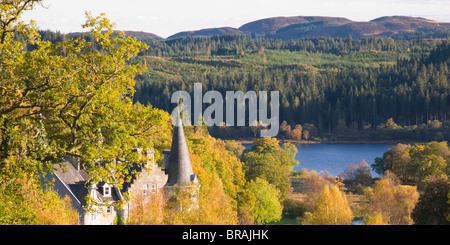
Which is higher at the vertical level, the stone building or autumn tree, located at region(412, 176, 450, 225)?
the stone building

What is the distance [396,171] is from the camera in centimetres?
7931

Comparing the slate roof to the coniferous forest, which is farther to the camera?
the slate roof

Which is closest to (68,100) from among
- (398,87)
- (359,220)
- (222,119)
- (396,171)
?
(359,220)

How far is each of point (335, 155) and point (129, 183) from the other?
88611 mm

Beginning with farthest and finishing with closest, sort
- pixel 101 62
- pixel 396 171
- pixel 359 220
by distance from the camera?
pixel 396 171
pixel 359 220
pixel 101 62

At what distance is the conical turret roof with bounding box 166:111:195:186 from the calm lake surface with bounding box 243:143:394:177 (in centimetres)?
5212

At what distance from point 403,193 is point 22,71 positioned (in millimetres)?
48296

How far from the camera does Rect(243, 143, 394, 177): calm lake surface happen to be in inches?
4013

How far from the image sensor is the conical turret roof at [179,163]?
4212 cm

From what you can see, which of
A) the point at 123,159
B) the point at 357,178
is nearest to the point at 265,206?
the point at 357,178

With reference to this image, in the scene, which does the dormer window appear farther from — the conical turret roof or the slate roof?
the conical turret roof

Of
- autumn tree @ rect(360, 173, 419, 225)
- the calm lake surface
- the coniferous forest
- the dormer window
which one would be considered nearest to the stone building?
the dormer window
